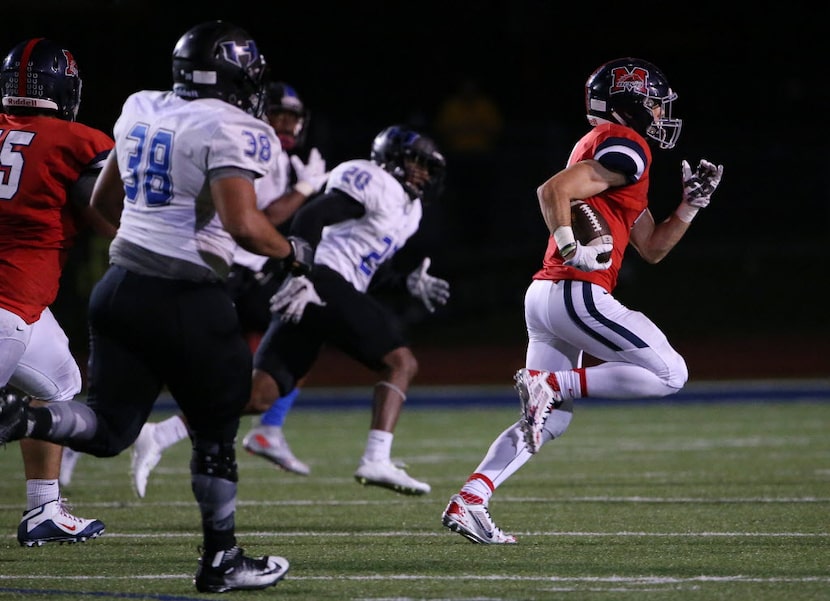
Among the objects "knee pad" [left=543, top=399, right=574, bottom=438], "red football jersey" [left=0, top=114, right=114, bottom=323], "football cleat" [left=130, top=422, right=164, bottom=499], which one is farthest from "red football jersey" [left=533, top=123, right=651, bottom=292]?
"football cleat" [left=130, top=422, right=164, bottom=499]

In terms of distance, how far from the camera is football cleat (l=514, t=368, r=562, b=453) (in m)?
4.78

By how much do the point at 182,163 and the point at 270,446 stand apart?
3.23 metres

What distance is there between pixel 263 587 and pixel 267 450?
9.77 ft

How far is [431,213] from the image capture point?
48.9 feet

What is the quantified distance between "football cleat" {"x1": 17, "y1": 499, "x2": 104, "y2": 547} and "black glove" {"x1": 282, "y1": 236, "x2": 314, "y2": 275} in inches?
59.8

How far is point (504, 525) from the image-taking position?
5.34 metres

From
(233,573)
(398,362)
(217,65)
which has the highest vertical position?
(217,65)

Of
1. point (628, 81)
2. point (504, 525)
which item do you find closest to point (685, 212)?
point (628, 81)

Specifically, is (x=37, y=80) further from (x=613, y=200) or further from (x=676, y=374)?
(x=676, y=374)

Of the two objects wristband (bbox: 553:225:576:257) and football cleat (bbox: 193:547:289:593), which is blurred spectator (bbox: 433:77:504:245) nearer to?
wristband (bbox: 553:225:576:257)

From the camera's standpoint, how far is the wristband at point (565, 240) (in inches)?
186

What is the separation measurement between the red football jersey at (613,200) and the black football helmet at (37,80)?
1.76 meters

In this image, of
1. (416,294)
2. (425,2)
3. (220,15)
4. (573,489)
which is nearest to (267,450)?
(416,294)

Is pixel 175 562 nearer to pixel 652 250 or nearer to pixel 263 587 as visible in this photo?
pixel 263 587
